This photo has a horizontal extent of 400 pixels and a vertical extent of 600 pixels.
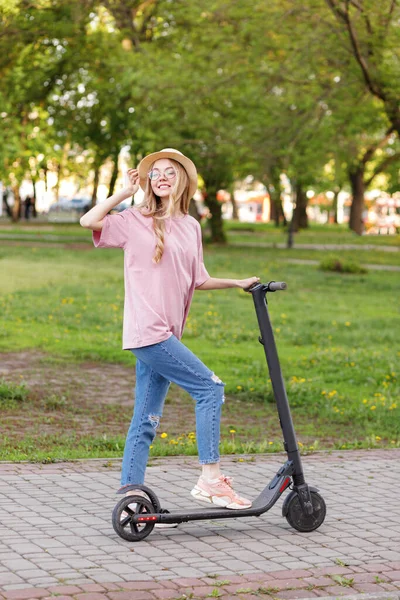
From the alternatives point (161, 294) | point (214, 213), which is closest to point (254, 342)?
point (161, 294)

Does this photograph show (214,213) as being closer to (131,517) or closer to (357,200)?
(357,200)

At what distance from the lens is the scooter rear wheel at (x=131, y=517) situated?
556 centimetres

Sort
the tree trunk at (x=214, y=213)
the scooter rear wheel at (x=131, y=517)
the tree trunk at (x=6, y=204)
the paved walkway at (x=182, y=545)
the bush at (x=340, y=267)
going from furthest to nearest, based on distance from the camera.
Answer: the tree trunk at (x=6, y=204) → the tree trunk at (x=214, y=213) → the bush at (x=340, y=267) → the scooter rear wheel at (x=131, y=517) → the paved walkway at (x=182, y=545)

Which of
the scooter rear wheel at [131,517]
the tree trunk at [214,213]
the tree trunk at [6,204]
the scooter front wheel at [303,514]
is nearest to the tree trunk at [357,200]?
the tree trunk at [6,204]

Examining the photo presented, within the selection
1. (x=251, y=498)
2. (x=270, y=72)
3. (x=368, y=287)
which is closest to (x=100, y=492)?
(x=251, y=498)

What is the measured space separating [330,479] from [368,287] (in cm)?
1823

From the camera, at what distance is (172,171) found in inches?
231

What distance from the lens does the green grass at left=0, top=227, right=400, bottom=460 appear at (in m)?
9.14

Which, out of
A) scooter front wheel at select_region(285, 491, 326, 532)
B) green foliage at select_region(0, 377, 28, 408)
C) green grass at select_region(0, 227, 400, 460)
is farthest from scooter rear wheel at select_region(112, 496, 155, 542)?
green foliage at select_region(0, 377, 28, 408)

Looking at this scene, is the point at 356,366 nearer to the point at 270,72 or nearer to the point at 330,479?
the point at 330,479

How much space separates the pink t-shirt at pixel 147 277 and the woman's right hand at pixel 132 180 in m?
0.12

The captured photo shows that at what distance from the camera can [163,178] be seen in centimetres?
588

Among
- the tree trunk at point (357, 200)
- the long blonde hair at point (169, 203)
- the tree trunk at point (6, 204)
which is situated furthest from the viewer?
the tree trunk at point (6, 204)

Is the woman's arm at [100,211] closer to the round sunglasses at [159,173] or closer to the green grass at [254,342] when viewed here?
the round sunglasses at [159,173]
